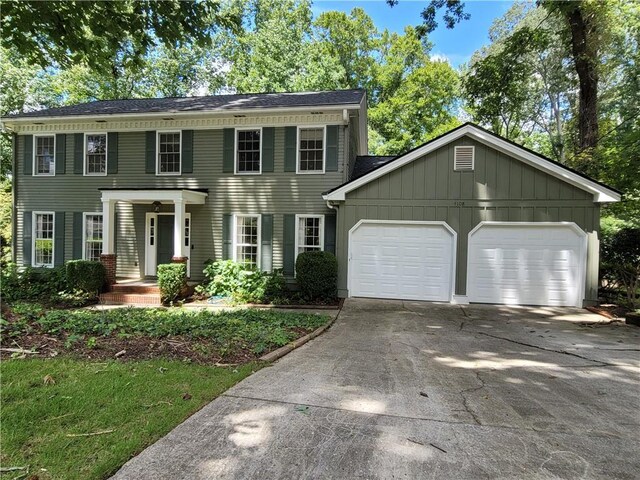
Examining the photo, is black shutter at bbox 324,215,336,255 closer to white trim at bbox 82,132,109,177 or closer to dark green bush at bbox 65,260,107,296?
dark green bush at bbox 65,260,107,296

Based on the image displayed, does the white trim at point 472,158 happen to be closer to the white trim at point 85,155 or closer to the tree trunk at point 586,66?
the tree trunk at point 586,66

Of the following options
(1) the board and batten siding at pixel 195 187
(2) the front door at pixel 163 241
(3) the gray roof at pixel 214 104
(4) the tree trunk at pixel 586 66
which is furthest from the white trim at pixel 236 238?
(4) the tree trunk at pixel 586 66

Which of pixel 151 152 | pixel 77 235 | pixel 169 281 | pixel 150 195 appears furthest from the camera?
pixel 77 235

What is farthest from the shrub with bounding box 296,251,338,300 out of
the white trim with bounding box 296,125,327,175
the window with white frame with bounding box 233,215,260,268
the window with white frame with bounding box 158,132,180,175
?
the window with white frame with bounding box 158,132,180,175

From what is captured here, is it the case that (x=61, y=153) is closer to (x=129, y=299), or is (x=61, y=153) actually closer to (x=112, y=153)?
(x=112, y=153)

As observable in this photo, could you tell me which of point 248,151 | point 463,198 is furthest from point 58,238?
point 463,198

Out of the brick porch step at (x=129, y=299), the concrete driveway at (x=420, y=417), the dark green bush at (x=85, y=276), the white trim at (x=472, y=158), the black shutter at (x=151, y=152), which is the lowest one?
the brick porch step at (x=129, y=299)

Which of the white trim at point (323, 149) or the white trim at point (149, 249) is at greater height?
the white trim at point (323, 149)

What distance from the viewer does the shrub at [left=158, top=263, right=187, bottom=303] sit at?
32.2 feet

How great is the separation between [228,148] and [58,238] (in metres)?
6.76

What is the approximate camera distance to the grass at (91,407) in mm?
2346

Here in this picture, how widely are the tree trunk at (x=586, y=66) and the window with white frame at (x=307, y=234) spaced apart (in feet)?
32.4

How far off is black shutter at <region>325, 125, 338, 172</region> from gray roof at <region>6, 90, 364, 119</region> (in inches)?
30.3

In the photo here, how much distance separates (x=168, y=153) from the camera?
11.9 meters
